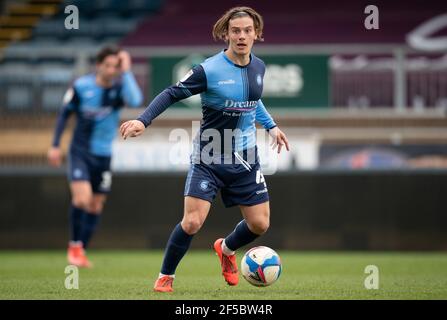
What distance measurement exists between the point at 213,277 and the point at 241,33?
2807mm

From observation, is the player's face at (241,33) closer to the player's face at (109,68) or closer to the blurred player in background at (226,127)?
the blurred player in background at (226,127)

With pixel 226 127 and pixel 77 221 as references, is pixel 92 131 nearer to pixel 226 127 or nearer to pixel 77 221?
pixel 77 221

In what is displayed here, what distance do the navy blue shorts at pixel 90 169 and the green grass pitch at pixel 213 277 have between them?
92 centimetres

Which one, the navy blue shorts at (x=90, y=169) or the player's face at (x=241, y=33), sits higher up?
the player's face at (x=241, y=33)

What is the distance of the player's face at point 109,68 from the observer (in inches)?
444

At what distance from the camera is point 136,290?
784cm

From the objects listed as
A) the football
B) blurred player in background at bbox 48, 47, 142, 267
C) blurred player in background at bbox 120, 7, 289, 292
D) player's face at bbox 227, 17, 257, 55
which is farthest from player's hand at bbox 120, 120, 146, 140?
blurred player in background at bbox 48, 47, 142, 267

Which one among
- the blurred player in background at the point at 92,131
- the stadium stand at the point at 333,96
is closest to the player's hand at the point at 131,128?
the blurred player in background at the point at 92,131

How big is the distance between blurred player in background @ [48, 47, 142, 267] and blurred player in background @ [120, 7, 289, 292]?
3.56 m

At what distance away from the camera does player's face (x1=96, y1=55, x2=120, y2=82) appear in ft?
37.0

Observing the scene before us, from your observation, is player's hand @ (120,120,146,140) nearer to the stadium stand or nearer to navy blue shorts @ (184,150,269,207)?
navy blue shorts @ (184,150,269,207)

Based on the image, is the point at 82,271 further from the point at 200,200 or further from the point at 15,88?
the point at 15,88

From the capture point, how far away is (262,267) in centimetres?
777
